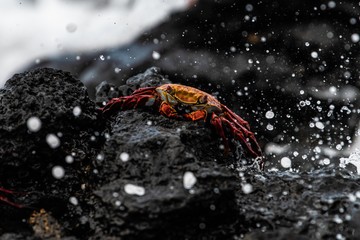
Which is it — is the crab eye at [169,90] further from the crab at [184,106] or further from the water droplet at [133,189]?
the water droplet at [133,189]

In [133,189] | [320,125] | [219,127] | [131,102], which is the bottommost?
[133,189]

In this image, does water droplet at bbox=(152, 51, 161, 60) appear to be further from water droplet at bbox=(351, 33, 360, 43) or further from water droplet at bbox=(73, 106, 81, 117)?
water droplet at bbox=(73, 106, 81, 117)

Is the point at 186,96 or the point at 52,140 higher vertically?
the point at 186,96

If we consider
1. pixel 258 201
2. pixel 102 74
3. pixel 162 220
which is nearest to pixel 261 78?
pixel 102 74

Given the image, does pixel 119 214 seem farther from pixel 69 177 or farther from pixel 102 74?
pixel 102 74

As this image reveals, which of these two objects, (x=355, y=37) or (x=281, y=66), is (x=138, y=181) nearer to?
(x=281, y=66)

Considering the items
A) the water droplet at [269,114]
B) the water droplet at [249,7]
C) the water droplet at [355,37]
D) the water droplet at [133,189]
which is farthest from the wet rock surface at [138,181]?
the water droplet at [355,37]

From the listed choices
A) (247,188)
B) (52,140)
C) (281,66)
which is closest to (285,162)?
(281,66)

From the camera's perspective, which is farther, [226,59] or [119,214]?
[226,59]

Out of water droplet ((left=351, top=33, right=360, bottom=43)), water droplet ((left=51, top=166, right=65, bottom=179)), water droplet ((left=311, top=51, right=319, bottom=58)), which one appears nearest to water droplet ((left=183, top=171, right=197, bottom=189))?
water droplet ((left=51, top=166, right=65, bottom=179))
